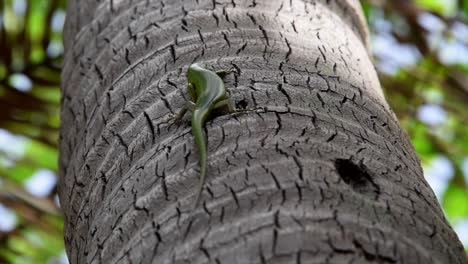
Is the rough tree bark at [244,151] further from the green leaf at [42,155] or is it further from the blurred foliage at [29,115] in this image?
the green leaf at [42,155]

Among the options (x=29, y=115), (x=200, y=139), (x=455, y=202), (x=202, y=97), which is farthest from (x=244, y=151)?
(x=455, y=202)

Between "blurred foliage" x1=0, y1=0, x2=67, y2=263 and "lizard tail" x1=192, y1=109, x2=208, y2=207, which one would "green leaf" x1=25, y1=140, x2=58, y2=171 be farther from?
"lizard tail" x1=192, y1=109, x2=208, y2=207

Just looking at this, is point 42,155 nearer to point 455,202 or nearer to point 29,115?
point 29,115

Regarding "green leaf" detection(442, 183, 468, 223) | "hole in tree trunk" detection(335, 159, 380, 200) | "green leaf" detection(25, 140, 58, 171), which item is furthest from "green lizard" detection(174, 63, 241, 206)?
"green leaf" detection(442, 183, 468, 223)

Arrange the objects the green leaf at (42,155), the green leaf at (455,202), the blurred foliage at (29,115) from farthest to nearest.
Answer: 1. the green leaf at (455,202)
2. the green leaf at (42,155)
3. the blurred foliage at (29,115)

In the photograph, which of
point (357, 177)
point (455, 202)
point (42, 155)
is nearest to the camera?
point (357, 177)

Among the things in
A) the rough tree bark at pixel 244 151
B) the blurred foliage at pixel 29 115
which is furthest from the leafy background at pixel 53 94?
the rough tree bark at pixel 244 151

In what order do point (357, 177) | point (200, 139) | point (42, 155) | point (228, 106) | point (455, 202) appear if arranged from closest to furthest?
1. point (357, 177)
2. point (200, 139)
3. point (228, 106)
4. point (455, 202)
5. point (42, 155)
